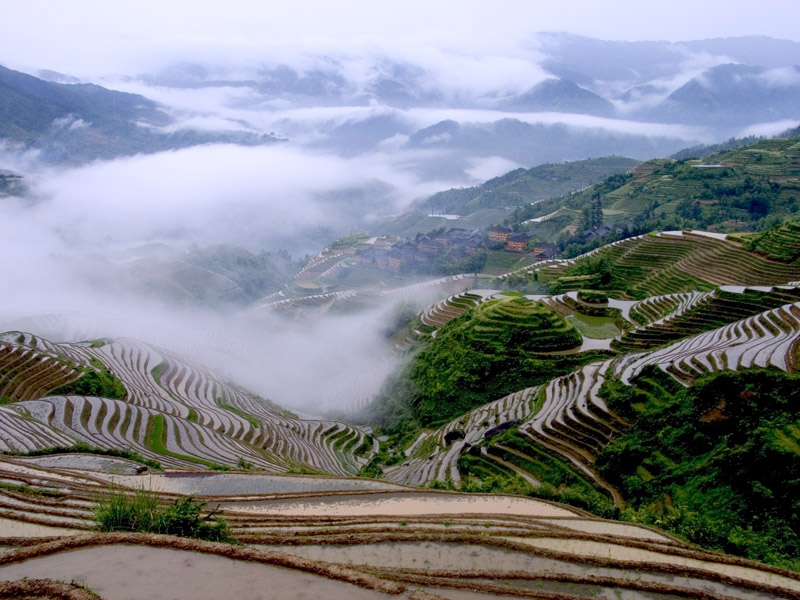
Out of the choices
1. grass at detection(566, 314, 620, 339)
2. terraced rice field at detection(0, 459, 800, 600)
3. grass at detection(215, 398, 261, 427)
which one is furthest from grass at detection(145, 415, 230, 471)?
grass at detection(566, 314, 620, 339)

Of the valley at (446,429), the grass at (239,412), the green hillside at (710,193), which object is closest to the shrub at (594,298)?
the valley at (446,429)

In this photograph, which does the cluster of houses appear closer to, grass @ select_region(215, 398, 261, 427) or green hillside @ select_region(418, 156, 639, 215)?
green hillside @ select_region(418, 156, 639, 215)

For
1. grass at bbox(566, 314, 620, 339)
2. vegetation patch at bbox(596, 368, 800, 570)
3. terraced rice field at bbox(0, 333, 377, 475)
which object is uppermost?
vegetation patch at bbox(596, 368, 800, 570)

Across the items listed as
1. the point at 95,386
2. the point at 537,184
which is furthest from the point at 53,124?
the point at 95,386

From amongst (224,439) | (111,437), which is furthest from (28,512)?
(224,439)

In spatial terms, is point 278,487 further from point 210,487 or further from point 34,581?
point 34,581

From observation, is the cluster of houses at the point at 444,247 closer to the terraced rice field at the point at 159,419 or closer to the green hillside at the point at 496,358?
the green hillside at the point at 496,358
